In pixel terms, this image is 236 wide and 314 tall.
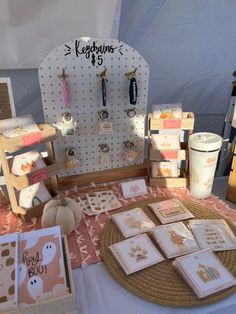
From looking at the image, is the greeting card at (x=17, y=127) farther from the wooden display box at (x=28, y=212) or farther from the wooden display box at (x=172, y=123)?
the wooden display box at (x=172, y=123)

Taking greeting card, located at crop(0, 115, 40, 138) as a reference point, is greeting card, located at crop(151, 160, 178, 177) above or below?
below

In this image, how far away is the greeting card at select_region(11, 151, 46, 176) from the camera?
0.96 metres

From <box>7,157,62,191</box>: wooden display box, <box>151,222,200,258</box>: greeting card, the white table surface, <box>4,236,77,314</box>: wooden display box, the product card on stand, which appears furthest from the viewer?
the product card on stand

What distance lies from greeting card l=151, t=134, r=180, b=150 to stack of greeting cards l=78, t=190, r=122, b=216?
0.28m

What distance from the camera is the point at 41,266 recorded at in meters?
0.69

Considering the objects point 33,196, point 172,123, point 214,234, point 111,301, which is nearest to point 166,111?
point 172,123

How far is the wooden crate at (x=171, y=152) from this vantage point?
1.13 m

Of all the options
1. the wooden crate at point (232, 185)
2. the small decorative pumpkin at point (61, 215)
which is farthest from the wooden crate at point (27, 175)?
the wooden crate at point (232, 185)

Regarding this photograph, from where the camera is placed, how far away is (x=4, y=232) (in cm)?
95

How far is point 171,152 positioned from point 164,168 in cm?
9

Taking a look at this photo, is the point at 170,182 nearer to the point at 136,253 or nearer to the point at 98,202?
the point at 98,202

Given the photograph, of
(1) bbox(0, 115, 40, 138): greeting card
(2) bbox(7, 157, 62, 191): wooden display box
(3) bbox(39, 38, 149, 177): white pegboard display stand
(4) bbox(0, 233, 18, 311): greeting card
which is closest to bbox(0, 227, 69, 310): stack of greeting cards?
(4) bbox(0, 233, 18, 311): greeting card

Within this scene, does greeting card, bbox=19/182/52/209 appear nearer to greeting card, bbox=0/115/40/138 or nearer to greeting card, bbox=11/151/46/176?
greeting card, bbox=11/151/46/176

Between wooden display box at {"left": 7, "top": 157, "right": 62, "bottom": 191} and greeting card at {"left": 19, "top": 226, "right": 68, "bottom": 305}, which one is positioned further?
wooden display box at {"left": 7, "top": 157, "right": 62, "bottom": 191}
